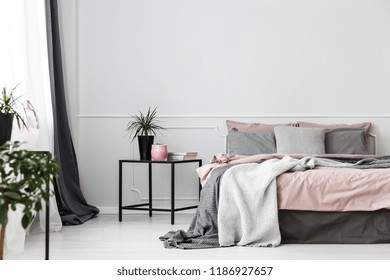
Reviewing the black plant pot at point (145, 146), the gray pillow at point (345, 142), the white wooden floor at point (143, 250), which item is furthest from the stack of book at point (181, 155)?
the gray pillow at point (345, 142)

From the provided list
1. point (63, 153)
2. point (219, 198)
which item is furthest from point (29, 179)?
point (63, 153)

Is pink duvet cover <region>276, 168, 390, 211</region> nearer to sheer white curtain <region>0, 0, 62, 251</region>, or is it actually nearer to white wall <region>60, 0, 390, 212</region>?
sheer white curtain <region>0, 0, 62, 251</region>

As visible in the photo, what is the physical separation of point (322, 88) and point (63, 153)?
2.68 meters

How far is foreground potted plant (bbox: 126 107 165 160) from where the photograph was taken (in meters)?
6.16

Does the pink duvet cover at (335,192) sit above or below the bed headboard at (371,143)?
below

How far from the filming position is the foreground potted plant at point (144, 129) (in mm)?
6164

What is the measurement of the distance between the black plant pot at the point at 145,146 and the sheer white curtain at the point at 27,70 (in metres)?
0.91

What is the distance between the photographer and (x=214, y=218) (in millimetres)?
4699

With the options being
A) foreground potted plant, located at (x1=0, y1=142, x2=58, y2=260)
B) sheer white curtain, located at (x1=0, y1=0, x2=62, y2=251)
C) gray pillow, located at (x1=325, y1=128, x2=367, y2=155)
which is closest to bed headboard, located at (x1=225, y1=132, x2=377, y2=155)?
gray pillow, located at (x1=325, y1=128, x2=367, y2=155)

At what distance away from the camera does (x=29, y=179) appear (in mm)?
1977

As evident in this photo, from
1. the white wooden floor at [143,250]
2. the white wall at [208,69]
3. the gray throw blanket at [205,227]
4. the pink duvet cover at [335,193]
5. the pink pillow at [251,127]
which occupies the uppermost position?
the white wall at [208,69]

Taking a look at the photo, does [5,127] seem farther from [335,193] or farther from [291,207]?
[335,193]

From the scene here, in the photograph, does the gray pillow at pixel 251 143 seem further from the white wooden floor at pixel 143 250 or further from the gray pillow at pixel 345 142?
the white wooden floor at pixel 143 250
